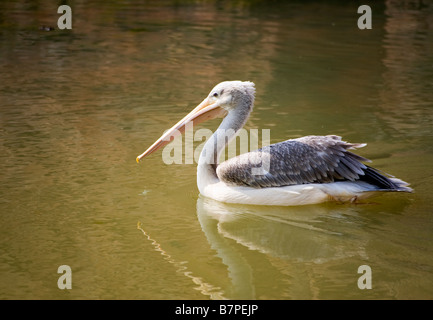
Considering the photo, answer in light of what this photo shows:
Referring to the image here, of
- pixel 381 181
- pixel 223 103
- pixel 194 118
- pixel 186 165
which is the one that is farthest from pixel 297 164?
pixel 186 165

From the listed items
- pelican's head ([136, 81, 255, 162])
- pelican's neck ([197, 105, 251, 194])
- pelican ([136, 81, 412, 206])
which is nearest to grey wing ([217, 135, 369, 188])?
pelican ([136, 81, 412, 206])

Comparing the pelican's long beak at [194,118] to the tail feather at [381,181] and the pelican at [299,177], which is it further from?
the tail feather at [381,181]

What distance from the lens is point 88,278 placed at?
379cm

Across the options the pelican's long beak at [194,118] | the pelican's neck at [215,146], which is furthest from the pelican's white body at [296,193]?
the pelican's long beak at [194,118]

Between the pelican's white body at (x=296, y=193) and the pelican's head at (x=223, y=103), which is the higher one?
the pelican's head at (x=223, y=103)

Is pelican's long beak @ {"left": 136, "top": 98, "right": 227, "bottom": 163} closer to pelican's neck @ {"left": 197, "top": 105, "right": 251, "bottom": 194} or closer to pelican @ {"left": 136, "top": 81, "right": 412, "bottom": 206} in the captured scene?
pelican's neck @ {"left": 197, "top": 105, "right": 251, "bottom": 194}

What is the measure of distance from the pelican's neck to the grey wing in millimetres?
168

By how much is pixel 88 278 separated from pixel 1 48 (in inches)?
280

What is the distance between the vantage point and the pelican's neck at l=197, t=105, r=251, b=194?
5.05 m

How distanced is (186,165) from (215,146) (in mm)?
644

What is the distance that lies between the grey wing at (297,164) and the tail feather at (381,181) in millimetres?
65

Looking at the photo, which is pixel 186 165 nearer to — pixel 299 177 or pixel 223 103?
pixel 223 103

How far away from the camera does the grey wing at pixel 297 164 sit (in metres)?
4.78
